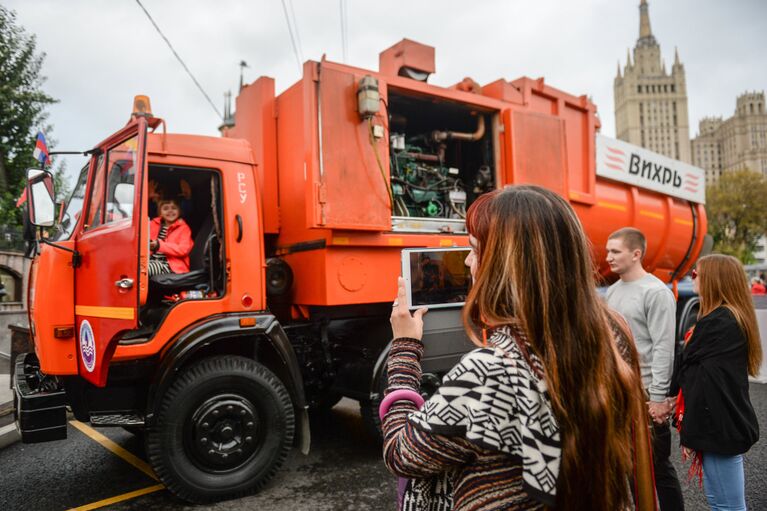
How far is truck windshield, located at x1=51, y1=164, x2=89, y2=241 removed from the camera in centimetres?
371

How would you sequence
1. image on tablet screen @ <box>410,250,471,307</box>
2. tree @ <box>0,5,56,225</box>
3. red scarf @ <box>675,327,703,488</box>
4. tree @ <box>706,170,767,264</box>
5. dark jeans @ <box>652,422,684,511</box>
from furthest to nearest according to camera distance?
tree @ <box>706,170,767,264</box>
tree @ <box>0,5,56,225</box>
image on tablet screen @ <box>410,250,471,307</box>
dark jeans @ <box>652,422,684,511</box>
red scarf @ <box>675,327,703,488</box>

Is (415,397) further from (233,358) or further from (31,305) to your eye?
(31,305)

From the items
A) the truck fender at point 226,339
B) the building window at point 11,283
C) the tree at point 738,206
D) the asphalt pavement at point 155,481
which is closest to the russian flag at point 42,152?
the truck fender at point 226,339

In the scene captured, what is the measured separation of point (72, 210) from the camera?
12.5 feet

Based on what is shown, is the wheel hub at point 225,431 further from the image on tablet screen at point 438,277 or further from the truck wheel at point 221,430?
the image on tablet screen at point 438,277

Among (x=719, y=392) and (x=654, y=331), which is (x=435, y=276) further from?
(x=719, y=392)

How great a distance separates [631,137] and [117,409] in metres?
112

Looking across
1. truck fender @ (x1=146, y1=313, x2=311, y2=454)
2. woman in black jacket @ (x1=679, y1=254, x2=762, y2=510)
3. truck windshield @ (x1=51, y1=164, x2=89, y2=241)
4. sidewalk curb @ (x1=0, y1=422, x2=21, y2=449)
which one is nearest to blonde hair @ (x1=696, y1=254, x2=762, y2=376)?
woman in black jacket @ (x1=679, y1=254, x2=762, y2=510)

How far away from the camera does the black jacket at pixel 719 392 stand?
2447 mm

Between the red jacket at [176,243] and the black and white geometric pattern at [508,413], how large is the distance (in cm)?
319

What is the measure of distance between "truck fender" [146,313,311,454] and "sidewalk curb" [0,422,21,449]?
2.55 metres

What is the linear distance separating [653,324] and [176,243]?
3.21m

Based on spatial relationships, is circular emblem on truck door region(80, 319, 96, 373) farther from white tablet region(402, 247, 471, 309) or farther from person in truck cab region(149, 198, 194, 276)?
white tablet region(402, 247, 471, 309)

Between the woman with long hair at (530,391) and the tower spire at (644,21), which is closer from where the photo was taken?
the woman with long hair at (530,391)
